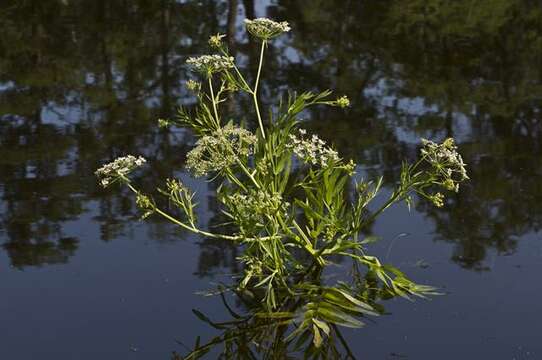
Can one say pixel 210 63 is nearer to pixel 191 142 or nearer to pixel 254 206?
pixel 254 206

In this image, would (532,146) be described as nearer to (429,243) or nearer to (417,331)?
(429,243)

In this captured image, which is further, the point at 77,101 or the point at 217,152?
the point at 77,101

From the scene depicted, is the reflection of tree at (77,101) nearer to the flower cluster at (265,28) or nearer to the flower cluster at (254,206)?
the flower cluster at (254,206)

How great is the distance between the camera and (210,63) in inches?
210

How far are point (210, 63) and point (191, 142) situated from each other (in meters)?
2.99

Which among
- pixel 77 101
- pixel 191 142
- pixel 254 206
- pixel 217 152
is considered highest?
pixel 217 152

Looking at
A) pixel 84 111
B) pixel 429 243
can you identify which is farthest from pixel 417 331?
pixel 84 111

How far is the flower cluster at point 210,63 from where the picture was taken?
17.1ft

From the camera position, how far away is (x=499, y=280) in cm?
566

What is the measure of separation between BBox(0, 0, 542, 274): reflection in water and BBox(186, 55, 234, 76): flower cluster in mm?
1267

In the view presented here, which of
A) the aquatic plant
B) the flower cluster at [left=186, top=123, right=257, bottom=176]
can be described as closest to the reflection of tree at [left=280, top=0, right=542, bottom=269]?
the aquatic plant

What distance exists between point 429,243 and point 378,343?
144 cm

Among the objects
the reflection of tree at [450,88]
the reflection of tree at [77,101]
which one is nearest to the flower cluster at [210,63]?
the reflection of tree at [77,101]

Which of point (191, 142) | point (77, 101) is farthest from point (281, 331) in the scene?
point (77, 101)
